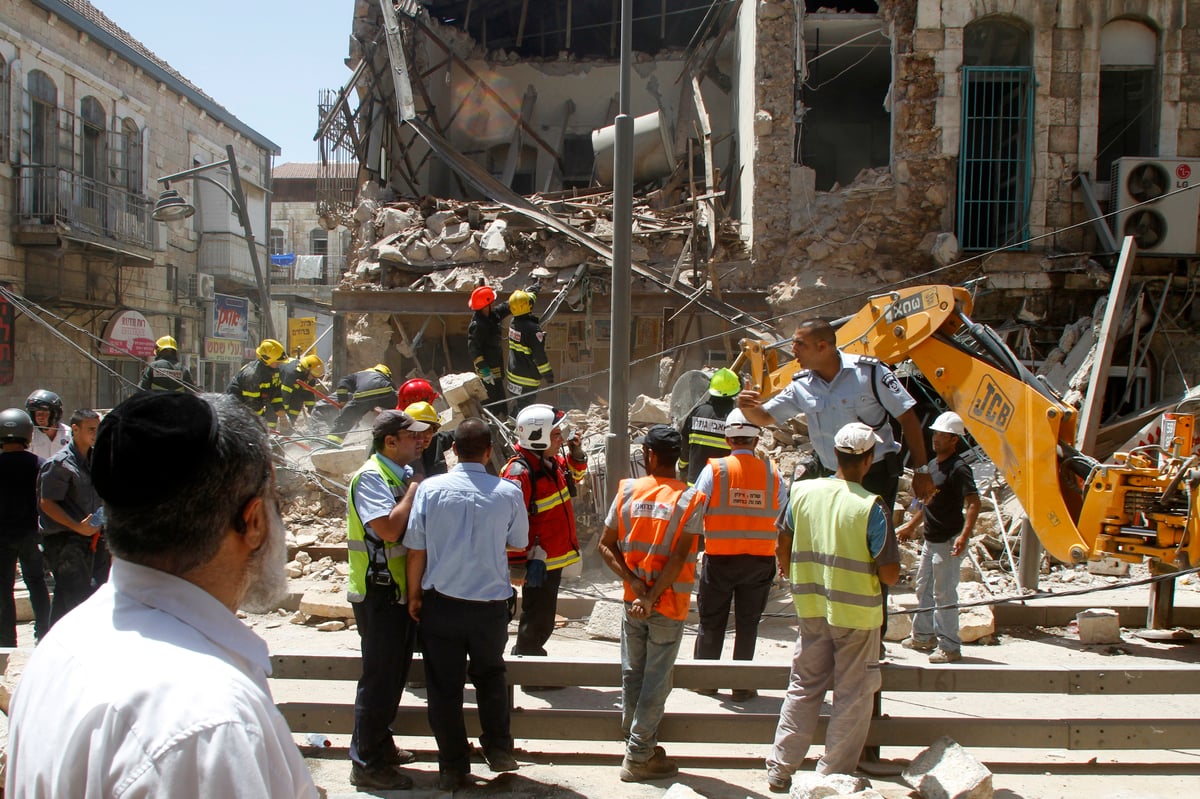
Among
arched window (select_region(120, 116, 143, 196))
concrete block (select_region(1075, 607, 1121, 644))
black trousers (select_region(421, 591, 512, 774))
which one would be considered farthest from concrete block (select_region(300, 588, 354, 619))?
arched window (select_region(120, 116, 143, 196))

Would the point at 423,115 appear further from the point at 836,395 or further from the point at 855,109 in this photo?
the point at 836,395

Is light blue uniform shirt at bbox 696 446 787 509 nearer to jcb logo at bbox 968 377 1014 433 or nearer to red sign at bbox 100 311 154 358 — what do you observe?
jcb logo at bbox 968 377 1014 433

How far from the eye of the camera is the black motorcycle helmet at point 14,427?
5980 millimetres

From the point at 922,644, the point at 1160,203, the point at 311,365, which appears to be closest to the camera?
the point at 922,644

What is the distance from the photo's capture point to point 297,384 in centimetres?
1138

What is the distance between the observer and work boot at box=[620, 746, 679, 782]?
14.1 ft

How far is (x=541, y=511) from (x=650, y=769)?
5.58 ft

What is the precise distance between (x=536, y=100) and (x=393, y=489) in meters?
16.1

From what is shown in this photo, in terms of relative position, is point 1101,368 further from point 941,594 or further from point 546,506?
point 546,506

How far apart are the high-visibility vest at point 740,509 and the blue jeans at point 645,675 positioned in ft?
3.41

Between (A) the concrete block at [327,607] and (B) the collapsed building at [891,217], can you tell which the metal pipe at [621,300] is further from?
(B) the collapsed building at [891,217]

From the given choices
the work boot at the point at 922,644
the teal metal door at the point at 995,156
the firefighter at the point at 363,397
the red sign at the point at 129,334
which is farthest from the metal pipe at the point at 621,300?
the red sign at the point at 129,334

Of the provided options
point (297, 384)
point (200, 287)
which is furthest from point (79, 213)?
point (297, 384)

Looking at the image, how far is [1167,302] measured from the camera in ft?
41.3
